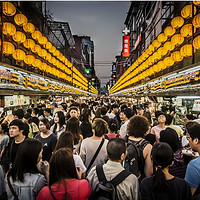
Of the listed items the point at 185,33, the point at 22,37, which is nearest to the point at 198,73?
the point at 185,33

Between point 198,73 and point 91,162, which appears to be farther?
point 198,73

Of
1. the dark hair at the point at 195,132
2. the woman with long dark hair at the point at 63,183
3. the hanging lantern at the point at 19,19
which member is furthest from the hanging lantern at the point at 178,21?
the woman with long dark hair at the point at 63,183

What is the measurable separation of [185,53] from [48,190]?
890cm

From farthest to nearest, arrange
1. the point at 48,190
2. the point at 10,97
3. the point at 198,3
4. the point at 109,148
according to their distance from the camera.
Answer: the point at 10,97 < the point at 198,3 < the point at 109,148 < the point at 48,190

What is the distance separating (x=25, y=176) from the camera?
2.71 metres

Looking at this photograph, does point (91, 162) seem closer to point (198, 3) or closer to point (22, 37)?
point (198, 3)

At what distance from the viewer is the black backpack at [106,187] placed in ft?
8.50

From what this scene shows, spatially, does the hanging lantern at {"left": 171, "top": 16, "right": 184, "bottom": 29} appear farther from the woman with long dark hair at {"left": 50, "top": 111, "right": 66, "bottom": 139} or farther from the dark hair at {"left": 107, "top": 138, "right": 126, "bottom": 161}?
the dark hair at {"left": 107, "top": 138, "right": 126, "bottom": 161}

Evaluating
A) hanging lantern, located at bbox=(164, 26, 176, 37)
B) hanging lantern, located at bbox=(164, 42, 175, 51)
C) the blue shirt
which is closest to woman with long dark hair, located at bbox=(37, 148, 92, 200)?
the blue shirt

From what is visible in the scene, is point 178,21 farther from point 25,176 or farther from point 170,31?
point 25,176

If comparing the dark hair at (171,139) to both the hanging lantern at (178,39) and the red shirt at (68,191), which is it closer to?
the red shirt at (68,191)

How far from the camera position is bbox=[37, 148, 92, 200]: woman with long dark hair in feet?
7.98

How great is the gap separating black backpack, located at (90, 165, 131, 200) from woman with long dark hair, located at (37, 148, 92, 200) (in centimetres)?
17

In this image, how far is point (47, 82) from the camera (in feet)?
53.2
